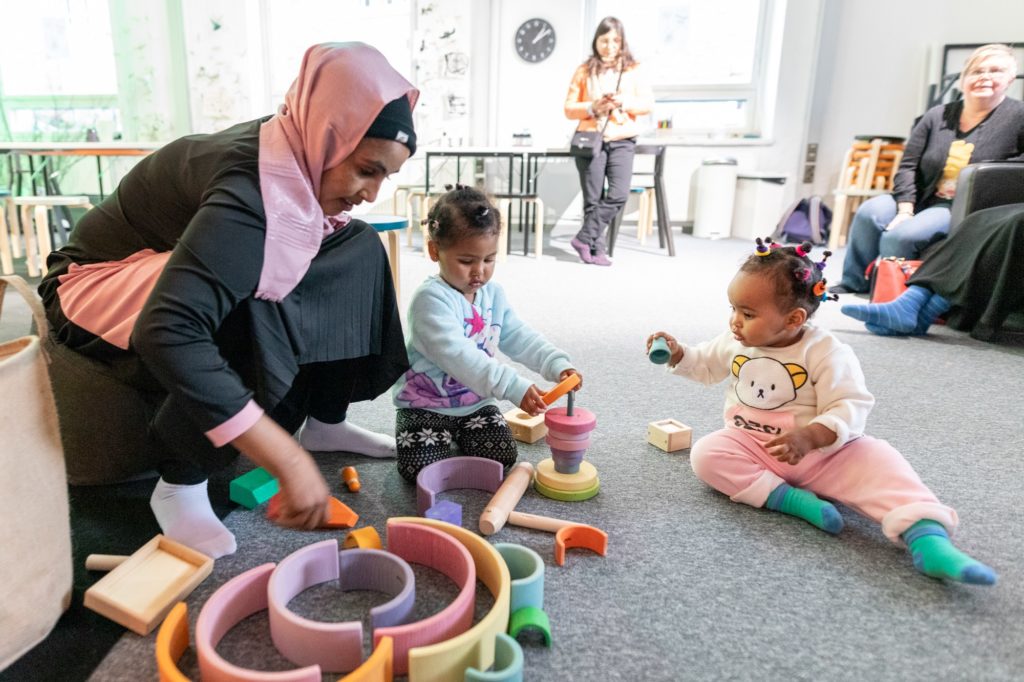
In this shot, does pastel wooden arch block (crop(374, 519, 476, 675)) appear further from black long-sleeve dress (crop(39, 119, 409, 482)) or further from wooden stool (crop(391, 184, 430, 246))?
wooden stool (crop(391, 184, 430, 246))

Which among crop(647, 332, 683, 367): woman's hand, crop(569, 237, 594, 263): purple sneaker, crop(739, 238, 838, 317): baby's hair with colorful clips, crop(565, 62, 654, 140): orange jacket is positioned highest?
crop(565, 62, 654, 140): orange jacket

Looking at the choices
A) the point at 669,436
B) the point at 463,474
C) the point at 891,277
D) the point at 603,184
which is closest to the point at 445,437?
the point at 463,474

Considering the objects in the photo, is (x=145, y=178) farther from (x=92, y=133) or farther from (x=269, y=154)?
(x=92, y=133)

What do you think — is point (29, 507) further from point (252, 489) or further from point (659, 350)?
point (659, 350)

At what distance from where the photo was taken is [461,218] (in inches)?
45.5

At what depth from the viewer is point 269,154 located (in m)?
0.84

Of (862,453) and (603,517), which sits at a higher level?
(862,453)

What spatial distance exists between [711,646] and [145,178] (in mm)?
975

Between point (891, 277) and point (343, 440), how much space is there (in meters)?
2.14

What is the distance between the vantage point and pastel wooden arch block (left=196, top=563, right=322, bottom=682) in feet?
2.01

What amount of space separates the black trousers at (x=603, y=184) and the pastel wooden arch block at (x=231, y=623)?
123 inches

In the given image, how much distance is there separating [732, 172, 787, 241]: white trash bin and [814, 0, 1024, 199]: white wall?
1.41ft

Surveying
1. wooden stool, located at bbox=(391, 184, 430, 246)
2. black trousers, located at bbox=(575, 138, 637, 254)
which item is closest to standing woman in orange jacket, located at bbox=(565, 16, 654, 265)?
black trousers, located at bbox=(575, 138, 637, 254)

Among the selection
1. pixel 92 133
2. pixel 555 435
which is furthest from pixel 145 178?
pixel 92 133
